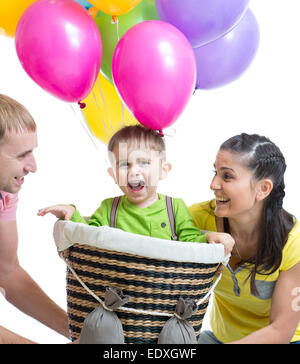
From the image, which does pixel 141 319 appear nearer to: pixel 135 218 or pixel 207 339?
pixel 135 218

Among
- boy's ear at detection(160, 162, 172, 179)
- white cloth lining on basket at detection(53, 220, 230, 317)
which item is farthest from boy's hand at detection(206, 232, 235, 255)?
boy's ear at detection(160, 162, 172, 179)

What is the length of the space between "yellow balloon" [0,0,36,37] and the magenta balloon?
0.44 ft

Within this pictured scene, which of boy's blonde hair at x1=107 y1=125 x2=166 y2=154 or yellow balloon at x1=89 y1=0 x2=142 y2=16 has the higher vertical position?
yellow balloon at x1=89 y1=0 x2=142 y2=16

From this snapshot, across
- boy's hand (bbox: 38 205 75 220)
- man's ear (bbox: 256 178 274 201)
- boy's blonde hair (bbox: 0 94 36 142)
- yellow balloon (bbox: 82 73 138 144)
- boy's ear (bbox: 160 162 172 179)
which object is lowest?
boy's hand (bbox: 38 205 75 220)

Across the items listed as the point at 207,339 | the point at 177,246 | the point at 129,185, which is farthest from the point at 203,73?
the point at 207,339

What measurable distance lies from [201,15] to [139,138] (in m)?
0.41

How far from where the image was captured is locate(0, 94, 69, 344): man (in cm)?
159

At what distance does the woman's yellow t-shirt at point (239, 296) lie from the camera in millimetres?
1656

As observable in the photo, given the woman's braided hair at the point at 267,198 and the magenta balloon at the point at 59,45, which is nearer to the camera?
the magenta balloon at the point at 59,45

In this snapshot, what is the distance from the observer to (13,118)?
1593mm

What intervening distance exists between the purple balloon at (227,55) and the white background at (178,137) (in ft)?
1.40

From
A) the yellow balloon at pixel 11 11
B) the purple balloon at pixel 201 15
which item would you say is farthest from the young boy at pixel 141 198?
the yellow balloon at pixel 11 11

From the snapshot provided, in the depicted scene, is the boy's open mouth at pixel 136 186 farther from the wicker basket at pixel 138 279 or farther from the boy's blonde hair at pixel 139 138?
the wicker basket at pixel 138 279

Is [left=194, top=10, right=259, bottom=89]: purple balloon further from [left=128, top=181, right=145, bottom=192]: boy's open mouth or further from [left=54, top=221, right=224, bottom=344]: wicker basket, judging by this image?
[left=54, top=221, right=224, bottom=344]: wicker basket
